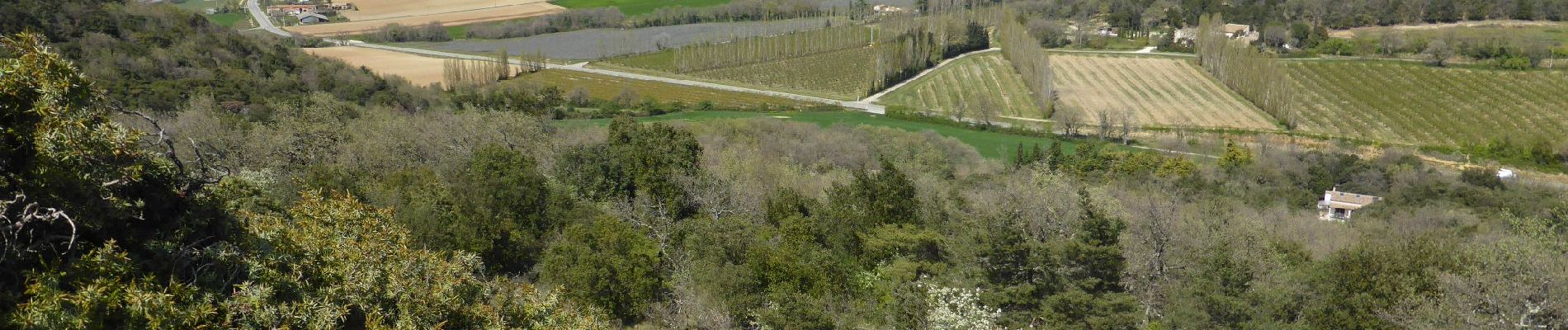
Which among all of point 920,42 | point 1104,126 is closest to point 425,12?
point 920,42

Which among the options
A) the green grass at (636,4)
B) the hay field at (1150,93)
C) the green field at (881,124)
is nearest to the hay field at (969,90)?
the hay field at (1150,93)

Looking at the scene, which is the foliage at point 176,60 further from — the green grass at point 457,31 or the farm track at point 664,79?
the green grass at point 457,31

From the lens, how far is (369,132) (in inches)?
1604

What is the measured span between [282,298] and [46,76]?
10.1 ft

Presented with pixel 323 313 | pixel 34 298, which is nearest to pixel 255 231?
pixel 323 313

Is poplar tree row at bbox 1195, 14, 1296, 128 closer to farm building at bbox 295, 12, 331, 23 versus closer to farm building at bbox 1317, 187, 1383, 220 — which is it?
farm building at bbox 1317, 187, 1383, 220

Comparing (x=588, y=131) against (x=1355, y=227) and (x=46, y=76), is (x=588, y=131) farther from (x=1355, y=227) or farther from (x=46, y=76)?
(x=46, y=76)

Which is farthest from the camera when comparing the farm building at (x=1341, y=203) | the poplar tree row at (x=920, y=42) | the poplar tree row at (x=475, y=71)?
the poplar tree row at (x=920, y=42)

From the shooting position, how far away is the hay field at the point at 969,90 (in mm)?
80188

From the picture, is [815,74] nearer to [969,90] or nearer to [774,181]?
[969,90]

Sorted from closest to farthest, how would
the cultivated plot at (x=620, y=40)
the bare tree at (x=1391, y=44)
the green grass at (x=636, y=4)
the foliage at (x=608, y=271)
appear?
the foliage at (x=608, y=271) < the bare tree at (x=1391, y=44) < the cultivated plot at (x=620, y=40) < the green grass at (x=636, y=4)

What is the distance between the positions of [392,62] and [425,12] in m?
36.3

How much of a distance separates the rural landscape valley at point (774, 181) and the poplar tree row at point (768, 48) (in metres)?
0.75

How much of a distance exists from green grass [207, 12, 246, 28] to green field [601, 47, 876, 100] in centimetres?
4736
